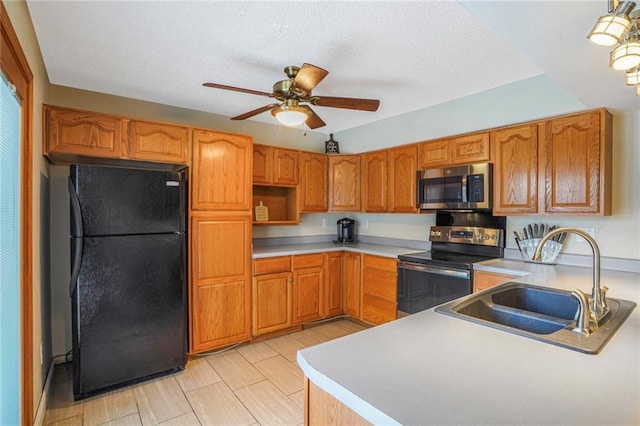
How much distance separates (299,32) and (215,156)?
4.78 feet

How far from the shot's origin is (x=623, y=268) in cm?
234

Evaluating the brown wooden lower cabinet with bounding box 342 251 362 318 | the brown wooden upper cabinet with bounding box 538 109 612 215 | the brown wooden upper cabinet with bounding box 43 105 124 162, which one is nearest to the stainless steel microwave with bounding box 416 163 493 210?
the brown wooden upper cabinet with bounding box 538 109 612 215

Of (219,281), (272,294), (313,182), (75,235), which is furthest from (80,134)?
(313,182)

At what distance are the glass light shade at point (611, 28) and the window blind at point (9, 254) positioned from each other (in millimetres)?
2198

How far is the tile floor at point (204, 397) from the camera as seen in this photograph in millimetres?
2105

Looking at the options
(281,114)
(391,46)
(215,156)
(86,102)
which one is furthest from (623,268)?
(86,102)

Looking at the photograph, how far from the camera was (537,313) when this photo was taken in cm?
155

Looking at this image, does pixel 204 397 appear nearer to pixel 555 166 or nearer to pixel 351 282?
pixel 351 282

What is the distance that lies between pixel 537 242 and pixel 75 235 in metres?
3.55

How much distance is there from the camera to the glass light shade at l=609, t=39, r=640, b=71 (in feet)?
3.45

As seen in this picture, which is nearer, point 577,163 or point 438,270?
point 577,163

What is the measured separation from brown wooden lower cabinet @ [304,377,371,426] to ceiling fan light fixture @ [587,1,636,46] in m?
1.31

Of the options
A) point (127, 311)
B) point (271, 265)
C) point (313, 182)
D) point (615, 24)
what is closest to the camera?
point (615, 24)

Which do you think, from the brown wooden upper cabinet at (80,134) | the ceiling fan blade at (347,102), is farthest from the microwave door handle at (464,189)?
the brown wooden upper cabinet at (80,134)
